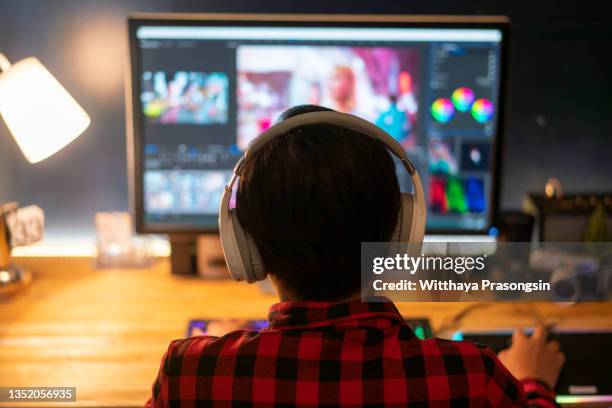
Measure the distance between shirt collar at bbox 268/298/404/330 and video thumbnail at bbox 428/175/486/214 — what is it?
62cm

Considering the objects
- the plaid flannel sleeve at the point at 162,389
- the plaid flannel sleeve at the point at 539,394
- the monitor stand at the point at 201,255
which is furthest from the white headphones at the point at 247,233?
the monitor stand at the point at 201,255

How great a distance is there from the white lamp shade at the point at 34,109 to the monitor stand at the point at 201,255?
32 centimetres

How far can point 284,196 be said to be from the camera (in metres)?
0.57

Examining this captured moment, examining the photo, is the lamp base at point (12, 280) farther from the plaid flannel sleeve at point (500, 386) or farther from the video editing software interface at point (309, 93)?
the plaid flannel sleeve at point (500, 386)

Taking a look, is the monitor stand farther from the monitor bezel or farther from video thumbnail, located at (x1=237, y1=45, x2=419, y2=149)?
video thumbnail, located at (x1=237, y1=45, x2=419, y2=149)

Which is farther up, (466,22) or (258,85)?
(466,22)

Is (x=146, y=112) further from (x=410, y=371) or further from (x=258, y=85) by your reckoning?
(x=410, y=371)

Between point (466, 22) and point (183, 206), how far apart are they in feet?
2.08

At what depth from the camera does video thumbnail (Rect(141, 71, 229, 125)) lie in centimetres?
115

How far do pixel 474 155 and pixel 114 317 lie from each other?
732 mm

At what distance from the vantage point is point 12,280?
1.21 metres

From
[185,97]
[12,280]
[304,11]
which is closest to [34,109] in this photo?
[185,97]

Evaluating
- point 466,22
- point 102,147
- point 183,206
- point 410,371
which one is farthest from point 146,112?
point 410,371

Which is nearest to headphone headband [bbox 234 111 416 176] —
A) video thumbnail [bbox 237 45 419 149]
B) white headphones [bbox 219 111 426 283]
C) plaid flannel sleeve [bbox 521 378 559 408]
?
white headphones [bbox 219 111 426 283]
